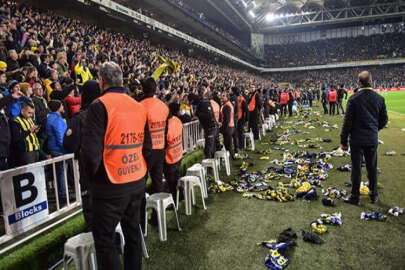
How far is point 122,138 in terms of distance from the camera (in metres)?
2.47

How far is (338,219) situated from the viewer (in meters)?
4.39

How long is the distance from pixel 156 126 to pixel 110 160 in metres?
1.87

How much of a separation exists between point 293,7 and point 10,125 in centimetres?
4776

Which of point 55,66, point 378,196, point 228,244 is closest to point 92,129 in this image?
point 228,244

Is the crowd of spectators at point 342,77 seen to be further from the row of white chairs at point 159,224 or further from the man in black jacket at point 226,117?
the row of white chairs at point 159,224

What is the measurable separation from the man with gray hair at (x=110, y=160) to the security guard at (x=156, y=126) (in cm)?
156

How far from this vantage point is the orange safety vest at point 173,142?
4809 mm

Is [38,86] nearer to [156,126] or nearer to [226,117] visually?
[156,126]

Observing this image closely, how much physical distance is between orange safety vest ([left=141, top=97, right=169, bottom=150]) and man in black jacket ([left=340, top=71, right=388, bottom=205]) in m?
3.18

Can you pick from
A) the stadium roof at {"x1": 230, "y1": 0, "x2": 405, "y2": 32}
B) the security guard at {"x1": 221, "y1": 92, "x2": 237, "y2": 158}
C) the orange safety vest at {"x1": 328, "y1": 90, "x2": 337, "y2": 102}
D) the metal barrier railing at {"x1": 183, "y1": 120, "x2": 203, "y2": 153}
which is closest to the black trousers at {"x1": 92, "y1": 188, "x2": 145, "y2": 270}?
the metal barrier railing at {"x1": 183, "y1": 120, "x2": 203, "y2": 153}

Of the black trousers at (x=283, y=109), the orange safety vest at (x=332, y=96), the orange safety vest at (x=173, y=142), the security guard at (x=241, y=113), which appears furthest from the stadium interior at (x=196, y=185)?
the black trousers at (x=283, y=109)

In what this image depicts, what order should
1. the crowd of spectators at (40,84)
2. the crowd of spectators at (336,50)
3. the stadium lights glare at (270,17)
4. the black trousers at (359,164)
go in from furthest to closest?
1. the crowd of spectators at (336,50)
2. the stadium lights glare at (270,17)
3. the black trousers at (359,164)
4. the crowd of spectators at (40,84)

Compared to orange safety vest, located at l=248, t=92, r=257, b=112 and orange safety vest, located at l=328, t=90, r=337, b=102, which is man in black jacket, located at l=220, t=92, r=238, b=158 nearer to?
orange safety vest, located at l=248, t=92, r=257, b=112

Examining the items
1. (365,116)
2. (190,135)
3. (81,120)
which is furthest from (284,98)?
(81,120)
